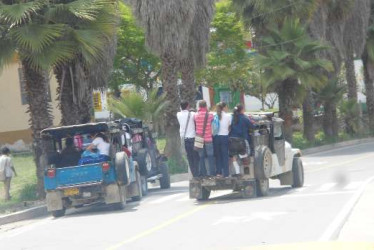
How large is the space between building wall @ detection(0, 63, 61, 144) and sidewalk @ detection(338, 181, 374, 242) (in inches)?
1300

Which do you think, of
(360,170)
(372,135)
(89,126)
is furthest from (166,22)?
(372,135)

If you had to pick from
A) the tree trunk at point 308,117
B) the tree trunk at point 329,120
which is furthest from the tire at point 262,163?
the tree trunk at point 329,120

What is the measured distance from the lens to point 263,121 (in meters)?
20.0

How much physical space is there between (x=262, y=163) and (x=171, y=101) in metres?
13.7

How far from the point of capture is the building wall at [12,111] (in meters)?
47.1

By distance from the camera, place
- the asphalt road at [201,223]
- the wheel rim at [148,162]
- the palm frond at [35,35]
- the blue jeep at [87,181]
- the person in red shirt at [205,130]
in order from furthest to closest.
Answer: the wheel rim at [148,162]
the palm frond at [35,35]
the blue jeep at [87,181]
the person in red shirt at [205,130]
the asphalt road at [201,223]

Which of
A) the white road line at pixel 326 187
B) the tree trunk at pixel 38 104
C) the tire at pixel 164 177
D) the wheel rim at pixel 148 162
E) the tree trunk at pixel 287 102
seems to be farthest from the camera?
the tree trunk at pixel 287 102

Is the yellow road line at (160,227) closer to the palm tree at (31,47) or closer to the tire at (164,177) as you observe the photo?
the palm tree at (31,47)

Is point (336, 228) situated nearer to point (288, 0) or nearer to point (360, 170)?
point (360, 170)

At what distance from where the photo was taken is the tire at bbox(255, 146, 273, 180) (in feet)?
61.9

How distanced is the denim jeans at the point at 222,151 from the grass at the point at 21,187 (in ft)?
18.1

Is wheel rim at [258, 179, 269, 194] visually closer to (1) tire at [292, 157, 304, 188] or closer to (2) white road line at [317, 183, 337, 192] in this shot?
(2) white road line at [317, 183, 337, 192]

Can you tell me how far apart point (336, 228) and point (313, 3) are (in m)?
31.1

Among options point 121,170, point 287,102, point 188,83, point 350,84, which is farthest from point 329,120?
point 121,170
